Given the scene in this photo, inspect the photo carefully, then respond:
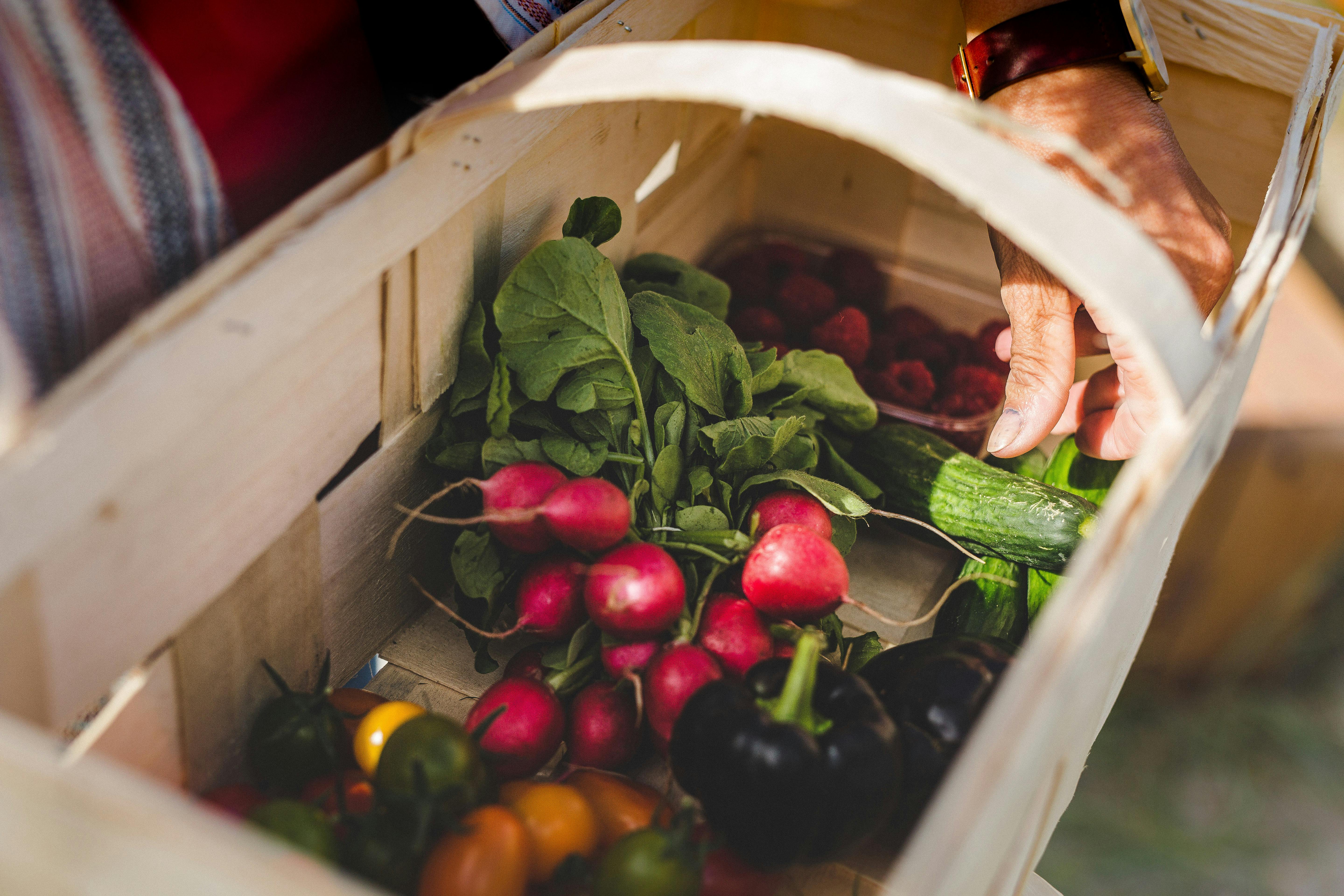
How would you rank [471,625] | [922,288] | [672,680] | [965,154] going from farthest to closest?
[922,288]
[471,625]
[672,680]
[965,154]

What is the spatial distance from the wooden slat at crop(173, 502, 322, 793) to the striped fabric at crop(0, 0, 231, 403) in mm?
196

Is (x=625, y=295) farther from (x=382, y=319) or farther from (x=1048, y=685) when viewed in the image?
(x=1048, y=685)

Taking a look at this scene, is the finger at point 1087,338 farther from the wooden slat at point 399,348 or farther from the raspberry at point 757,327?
the wooden slat at point 399,348

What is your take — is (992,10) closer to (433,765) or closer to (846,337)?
(846,337)

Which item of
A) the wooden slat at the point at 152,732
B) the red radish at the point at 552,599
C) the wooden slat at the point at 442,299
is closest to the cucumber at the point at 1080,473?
the red radish at the point at 552,599

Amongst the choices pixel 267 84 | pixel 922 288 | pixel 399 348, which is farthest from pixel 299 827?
pixel 922 288

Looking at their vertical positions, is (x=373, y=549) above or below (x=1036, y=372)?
below

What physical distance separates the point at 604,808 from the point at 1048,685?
36cm

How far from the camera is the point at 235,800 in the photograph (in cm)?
72

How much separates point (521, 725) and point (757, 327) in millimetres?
671

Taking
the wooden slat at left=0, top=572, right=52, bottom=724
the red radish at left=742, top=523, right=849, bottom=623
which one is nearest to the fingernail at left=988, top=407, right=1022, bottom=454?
the red radish at left=742, top=523, right=849, bottom=623

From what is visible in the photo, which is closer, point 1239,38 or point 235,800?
point 235,800

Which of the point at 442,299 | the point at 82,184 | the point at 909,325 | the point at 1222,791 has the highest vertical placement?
the point at 82,184

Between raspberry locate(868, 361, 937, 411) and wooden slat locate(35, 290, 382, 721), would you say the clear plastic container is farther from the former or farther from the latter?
wooden slat locate(35, 290, 382, 721)
